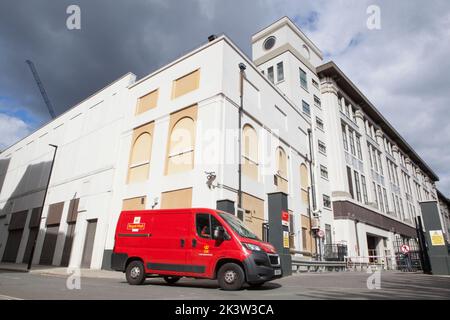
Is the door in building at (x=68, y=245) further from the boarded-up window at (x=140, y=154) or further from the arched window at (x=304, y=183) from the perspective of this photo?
the arched window at (x=304, y=183)

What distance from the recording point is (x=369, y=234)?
32281 mm

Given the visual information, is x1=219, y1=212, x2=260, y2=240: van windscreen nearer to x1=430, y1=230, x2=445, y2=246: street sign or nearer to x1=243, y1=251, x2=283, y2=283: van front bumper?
x1=243, y1=251, x2=283, y2=283: van front bumper

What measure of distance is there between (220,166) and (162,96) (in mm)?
8160

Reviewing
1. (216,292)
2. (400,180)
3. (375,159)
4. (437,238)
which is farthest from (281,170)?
(400,180)

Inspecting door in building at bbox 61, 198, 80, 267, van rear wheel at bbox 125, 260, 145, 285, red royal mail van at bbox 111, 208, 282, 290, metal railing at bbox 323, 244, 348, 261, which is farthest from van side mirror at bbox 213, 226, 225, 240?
metal railing at bbox 323, 244, 348, 261

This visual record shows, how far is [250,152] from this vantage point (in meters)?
19.2

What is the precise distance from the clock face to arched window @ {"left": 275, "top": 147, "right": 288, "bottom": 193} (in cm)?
1693

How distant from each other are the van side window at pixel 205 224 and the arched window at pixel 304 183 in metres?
17.4

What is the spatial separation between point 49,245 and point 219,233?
22.5 metres

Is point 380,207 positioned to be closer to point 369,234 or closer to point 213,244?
point 369,234

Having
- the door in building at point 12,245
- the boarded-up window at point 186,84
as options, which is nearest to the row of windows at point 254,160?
the boarded-up window at point 186,84

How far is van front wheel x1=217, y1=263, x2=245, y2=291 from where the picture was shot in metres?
7.61

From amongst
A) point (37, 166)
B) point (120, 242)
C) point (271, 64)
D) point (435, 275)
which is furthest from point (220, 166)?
point (37, 166)

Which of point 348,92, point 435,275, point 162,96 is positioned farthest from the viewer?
point 348,92
